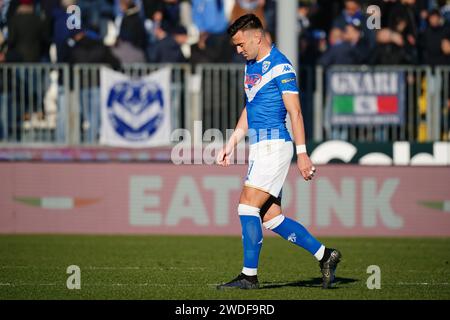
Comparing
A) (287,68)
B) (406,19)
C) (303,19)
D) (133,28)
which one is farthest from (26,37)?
Answer: (287,68)

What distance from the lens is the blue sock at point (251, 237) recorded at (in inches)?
404

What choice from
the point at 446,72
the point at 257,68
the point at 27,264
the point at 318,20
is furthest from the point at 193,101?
the point at 257,68

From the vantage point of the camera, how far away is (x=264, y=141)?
1030cm

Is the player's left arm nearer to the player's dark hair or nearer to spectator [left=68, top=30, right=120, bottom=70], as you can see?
the player's dark hair

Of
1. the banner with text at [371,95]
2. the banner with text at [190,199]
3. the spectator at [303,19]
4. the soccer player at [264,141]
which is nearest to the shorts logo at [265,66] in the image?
the soccer player at [264,141]

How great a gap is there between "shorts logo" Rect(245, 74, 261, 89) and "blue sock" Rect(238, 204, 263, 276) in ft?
3.72

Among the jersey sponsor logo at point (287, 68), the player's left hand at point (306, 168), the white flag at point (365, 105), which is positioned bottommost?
the player's left hand at point (306, 168)

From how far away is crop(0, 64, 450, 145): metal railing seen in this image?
18125mm

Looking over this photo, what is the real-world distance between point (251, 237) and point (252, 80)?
146 cm

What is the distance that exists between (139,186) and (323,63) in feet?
12.5

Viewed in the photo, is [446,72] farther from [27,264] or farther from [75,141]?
[27,264]

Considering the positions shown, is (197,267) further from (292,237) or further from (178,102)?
(178,102)

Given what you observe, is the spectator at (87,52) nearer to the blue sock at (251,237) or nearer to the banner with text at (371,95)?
the banner with text at (371,95)

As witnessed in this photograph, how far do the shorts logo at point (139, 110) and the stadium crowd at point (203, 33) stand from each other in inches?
22.9
